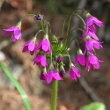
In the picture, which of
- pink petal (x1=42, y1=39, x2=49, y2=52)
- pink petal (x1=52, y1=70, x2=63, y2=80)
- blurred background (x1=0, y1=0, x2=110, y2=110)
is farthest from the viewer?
blurred background (x1=0, y1=0, x2=110, y2=110)

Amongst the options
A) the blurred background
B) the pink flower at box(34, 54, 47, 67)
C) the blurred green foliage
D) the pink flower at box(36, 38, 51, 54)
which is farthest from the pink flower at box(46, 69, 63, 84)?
the blurred green foliage

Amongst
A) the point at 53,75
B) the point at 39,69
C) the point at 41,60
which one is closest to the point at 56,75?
the point at 53,75

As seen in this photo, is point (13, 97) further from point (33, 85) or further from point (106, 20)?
point (106, 20)

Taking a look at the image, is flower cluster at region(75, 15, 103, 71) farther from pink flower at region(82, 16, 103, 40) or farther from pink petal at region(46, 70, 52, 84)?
pink petal at region(46, 70, 52, 84)

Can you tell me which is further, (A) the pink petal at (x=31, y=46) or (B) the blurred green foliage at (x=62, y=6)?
(B) the blurred green foliage at (x=62, y=6)

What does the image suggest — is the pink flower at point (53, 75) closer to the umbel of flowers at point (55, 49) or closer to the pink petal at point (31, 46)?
the umbel of flowers at point (55, 49)

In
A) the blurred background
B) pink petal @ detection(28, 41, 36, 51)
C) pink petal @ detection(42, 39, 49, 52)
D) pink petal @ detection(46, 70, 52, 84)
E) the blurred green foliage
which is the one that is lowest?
the blurred background

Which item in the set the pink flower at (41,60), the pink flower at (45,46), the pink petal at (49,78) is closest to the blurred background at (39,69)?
the pink petal at (49,78)

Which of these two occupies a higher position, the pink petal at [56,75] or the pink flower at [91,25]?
the pink flower at [91,25]

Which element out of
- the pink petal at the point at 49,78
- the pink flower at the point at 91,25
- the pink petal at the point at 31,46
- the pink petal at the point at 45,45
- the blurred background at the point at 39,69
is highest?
the pink flower at the point at 91,25
